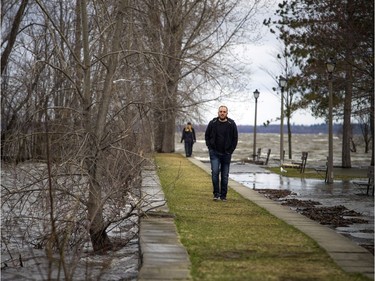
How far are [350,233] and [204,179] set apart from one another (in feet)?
35.1

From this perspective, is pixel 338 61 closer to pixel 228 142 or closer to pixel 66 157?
pixel 228 142

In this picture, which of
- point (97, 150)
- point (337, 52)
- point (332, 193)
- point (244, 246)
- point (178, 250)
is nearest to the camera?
point (178, 250)

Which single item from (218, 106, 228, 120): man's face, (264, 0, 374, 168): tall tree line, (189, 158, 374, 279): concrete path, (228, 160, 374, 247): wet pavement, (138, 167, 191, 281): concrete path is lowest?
(228, 160, 374, 247): wet pavement

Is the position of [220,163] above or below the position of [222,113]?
below

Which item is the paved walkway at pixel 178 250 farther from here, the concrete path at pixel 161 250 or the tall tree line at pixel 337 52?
the tall tree line at pixel 337 52

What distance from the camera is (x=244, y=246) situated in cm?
1005

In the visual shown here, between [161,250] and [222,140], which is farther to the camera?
[222,140]

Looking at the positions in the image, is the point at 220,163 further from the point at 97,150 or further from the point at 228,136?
the point at 97,150

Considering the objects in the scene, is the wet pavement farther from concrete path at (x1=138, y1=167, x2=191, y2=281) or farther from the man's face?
the man's face

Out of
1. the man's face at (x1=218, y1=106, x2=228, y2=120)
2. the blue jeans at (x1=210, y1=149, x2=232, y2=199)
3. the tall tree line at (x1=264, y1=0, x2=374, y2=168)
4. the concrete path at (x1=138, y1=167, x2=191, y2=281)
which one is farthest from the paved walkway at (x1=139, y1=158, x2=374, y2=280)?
the tall tree line at (x1=264, y1=0, x2=374, y2=168)

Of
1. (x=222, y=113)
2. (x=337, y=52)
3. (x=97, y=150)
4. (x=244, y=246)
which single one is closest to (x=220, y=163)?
(x=222, y=113)

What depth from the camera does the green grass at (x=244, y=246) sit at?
8203 millimetres

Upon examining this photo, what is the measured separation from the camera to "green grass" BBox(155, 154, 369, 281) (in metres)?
8.20

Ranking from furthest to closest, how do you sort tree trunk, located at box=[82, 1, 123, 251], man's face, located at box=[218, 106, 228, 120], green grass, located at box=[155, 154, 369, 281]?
man's face, located at box=[218, 106, 228, 120] → tree trunk, located at box=[82, 1, 123, 251] → green grass, located at box=[155, 154, 369, 281]
